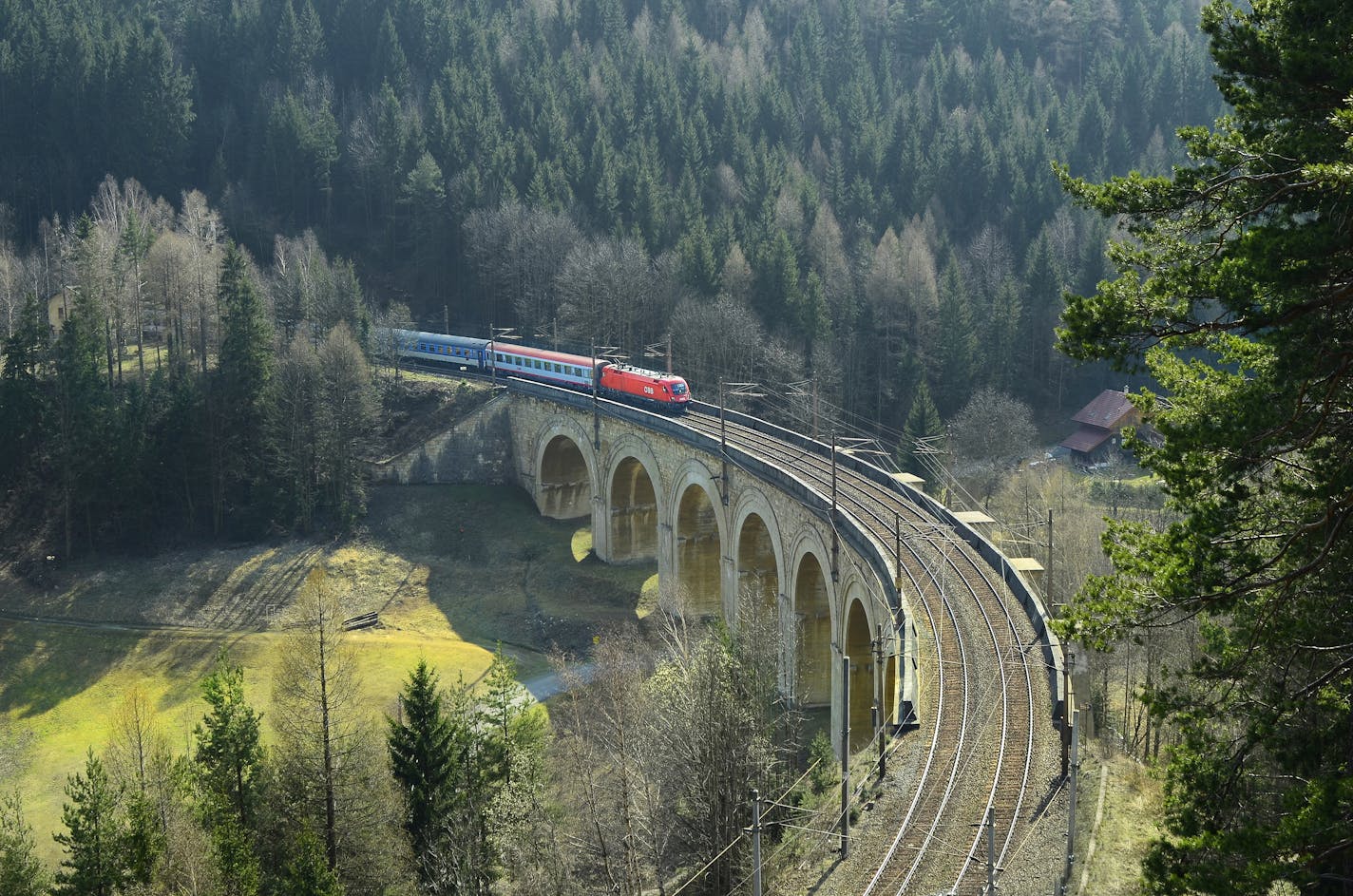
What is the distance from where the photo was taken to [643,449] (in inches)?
2586

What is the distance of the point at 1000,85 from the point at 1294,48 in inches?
4379

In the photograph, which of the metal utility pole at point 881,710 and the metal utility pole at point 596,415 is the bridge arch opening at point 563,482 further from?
the metal utility pole at point 881,710

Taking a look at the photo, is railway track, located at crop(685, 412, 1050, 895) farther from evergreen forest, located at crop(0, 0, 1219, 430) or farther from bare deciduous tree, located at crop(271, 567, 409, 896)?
evergreen forest, located at crop(0, 0, 1219, 430)

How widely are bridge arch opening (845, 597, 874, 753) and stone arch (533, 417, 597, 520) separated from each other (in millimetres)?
30482

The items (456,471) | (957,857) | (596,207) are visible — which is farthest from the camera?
(596,207)

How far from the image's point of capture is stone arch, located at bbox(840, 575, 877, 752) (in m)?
43.9

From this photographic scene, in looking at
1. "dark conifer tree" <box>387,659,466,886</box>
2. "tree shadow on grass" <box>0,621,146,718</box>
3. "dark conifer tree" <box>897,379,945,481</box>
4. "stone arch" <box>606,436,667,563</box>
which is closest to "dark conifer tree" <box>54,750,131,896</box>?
"dark conifer tree" <box>387,659,466,886</box>

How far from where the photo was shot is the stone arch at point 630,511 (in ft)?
227

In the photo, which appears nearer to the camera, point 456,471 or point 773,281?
point 456,471

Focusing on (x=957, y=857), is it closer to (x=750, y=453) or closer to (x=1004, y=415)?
(x=750, y=453)

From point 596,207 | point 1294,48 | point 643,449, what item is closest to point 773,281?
point 596,207

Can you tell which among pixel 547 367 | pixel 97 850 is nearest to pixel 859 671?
pixel 97 850

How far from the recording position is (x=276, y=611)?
62469 millimetres

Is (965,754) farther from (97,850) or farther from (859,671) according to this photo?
(97,850)
